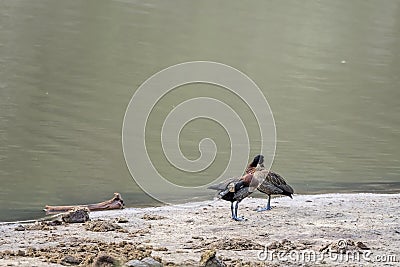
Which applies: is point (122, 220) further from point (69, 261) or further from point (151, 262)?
point (151, 262)

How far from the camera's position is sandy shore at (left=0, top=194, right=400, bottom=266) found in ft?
21.0

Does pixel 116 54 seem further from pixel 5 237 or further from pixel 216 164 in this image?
pixel 5 237

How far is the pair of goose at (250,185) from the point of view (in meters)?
7.80

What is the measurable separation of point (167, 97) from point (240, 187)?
7921 millimetres

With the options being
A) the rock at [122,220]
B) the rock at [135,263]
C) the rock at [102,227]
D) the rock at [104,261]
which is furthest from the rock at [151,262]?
the rock at [122,220]

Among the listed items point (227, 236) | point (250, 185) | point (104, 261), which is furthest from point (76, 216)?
point (104, 261)

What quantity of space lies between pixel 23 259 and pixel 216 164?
5345 millimetres

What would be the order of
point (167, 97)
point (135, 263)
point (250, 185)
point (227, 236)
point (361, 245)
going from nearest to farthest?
point (135, 263) < point (361, 245) < point (227, 236) < point (250, 185) < point (167, 97)

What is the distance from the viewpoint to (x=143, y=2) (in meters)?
30.4

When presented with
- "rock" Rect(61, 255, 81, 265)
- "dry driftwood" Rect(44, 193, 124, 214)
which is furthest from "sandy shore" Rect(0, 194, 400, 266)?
"dry driftwood" Rect(44, 193, 124, 214)

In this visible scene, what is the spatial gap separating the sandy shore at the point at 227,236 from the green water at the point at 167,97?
1289 millimetres

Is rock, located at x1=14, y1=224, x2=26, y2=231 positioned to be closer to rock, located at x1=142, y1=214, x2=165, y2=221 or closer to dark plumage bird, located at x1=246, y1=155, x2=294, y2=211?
rock, located at x1=142, y1=214, x2=165, y2=221

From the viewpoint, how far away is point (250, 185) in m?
7.89

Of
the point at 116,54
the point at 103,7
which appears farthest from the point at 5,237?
the point at 103,7
